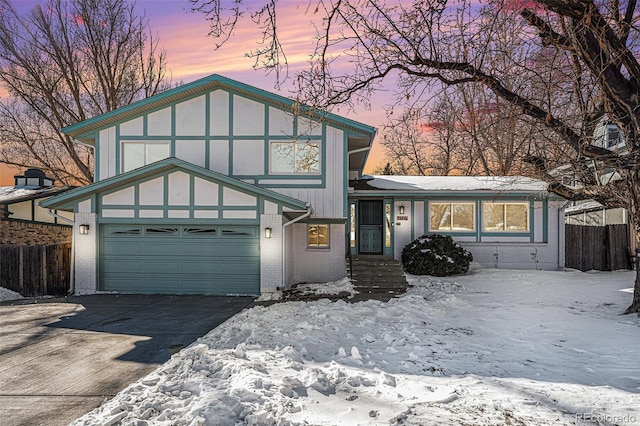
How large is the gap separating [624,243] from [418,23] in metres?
14.8

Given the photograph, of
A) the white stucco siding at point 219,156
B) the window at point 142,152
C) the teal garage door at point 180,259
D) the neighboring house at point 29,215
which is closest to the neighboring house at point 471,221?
the white stucco siding at point 219,156

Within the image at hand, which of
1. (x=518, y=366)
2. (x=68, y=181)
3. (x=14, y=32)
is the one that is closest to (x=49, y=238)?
(x=68, y=181)

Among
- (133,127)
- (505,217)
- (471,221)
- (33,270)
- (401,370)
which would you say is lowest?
(401,370)

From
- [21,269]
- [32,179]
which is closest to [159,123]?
[21,269]

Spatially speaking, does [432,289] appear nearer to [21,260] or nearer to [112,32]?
[21,260]

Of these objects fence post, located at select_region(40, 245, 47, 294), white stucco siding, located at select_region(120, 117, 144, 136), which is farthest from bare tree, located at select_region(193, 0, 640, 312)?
fence post, located at select_region(40, 245, 47, 294)

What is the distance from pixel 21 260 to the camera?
1277cm

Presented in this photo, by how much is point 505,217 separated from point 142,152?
1332 cm

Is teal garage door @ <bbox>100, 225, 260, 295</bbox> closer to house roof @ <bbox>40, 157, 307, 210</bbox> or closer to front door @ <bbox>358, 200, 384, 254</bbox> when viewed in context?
house roof @ <bbox>40, 157, 307, 210</bbox>

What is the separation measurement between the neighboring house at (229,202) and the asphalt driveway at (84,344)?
3.85 feet

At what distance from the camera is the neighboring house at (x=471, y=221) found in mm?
15469

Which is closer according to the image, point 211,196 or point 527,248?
point 211,196

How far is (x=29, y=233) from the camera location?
720 inches

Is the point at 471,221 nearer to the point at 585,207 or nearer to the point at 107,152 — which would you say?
the point at 585,207
